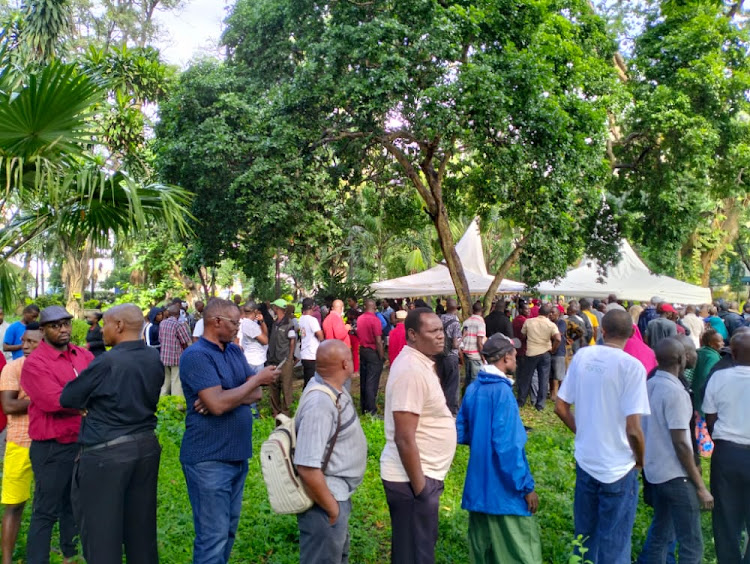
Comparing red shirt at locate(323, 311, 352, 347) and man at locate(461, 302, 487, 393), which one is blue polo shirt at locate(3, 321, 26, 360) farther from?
man at locate(461, 302, 487, 393)

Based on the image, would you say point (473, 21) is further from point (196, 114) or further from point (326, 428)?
point (326, 428)

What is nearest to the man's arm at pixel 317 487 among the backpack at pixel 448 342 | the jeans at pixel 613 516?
the jeans at pixel 613 516

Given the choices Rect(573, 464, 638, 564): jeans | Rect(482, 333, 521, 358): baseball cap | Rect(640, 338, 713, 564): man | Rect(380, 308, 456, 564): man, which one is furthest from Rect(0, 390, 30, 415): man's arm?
Rect(640, 338, 713, 564): man

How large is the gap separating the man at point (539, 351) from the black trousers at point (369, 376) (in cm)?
252

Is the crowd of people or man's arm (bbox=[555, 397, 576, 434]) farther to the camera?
man's arm (bbox=[555, 397, 576, 434])

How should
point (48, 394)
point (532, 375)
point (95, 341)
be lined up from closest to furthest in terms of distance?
1. point (48, 394)
2. point (95, 341)
3. point (532, 375)

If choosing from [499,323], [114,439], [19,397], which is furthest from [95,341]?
[499,323]

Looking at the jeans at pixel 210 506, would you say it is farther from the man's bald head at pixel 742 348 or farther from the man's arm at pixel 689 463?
the man's bald head at pixel 742 348

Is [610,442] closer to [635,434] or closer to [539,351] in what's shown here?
[635,434]

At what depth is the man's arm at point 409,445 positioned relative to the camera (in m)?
3.38

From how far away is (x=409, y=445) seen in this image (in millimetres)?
3377

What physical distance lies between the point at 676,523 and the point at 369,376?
21.0 feet

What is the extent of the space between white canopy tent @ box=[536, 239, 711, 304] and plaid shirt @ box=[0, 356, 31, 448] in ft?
44.0

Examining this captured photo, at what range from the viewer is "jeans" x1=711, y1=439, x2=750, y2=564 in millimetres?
4031
